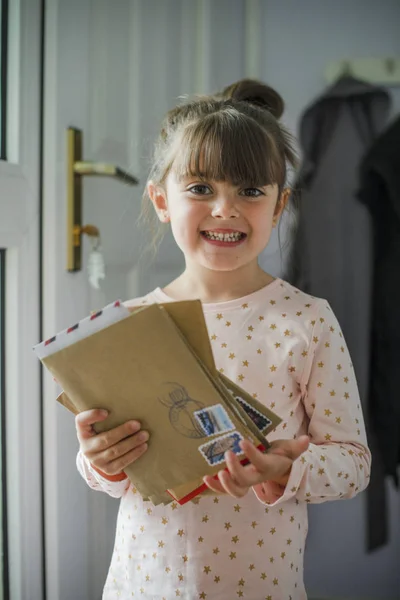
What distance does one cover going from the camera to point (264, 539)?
868 mm

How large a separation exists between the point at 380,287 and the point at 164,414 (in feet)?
2.57

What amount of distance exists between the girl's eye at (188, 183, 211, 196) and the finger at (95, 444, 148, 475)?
Answer: 0.36 m

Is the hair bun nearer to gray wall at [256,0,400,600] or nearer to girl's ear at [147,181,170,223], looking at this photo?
girl's ear at [147,181,170,223]

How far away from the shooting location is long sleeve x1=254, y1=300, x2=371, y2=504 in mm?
793

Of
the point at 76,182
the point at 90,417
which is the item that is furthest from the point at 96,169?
the point at 90,417

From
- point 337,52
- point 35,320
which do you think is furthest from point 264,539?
point 337,52

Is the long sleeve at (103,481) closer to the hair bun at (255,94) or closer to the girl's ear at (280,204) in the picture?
the girl's ear at (280,204)

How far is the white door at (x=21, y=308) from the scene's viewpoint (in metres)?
1.14

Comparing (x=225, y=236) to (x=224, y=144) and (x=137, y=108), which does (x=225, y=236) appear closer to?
(x=224, y=144)

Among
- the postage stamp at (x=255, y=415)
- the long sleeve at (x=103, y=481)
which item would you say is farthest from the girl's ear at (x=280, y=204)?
the long sleeve at (x=103, y=481)

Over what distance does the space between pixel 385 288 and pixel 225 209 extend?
61 centimetres

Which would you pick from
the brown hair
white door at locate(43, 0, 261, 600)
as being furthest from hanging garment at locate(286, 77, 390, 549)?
the brown hair

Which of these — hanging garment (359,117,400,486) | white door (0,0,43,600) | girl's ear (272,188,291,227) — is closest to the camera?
girl's ear (272,188,291,227)

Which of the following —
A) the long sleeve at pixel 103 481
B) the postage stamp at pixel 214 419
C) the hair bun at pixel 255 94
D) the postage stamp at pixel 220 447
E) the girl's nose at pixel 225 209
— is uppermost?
the hair bun at pixel 255 94
